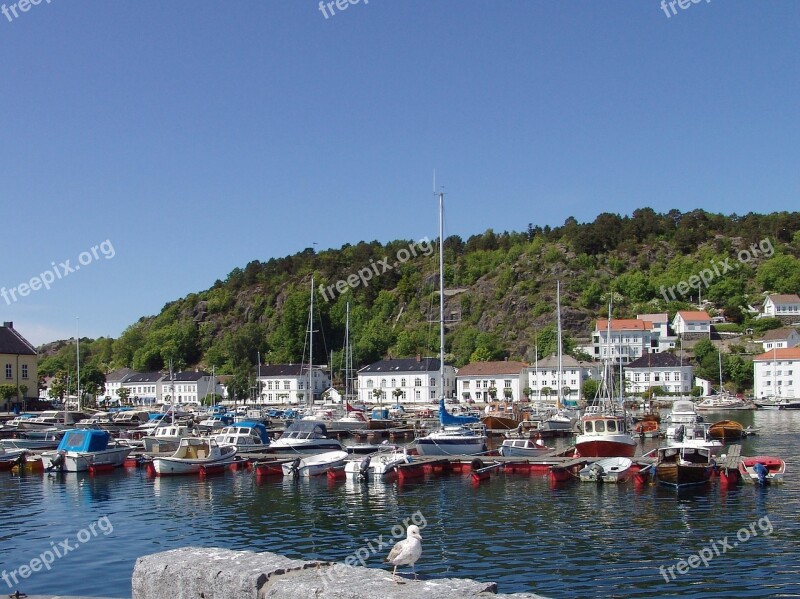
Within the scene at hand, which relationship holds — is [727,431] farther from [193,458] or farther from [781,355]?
[781,355]

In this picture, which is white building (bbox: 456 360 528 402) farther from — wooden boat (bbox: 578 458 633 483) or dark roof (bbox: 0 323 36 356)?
wooden boat (bbox: 578 458 633 483)

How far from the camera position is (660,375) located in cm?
14462

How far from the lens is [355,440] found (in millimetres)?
74938

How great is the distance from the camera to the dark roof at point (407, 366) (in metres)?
138

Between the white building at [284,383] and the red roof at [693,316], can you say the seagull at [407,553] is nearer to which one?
the white building at [284,383]

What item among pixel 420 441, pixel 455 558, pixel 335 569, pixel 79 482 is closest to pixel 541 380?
pixel 420 441

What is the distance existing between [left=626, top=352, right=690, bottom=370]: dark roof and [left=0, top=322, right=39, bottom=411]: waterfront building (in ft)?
341

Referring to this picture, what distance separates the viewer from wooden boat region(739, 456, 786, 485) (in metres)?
37.5

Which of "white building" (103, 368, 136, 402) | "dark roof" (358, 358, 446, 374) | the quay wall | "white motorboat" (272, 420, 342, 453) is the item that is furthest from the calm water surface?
"white building" (103, 368, 136, 402)

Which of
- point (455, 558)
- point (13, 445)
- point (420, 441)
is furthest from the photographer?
point (13, 445)

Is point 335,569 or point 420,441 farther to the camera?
point 420,441

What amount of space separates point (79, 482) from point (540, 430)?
4518 centimetres

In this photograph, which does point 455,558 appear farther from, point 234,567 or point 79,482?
point 79,482

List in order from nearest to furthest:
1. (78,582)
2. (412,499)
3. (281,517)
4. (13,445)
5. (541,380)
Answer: (78,582) < (281,517) < (412,499) < (13,445) < (541,380)
